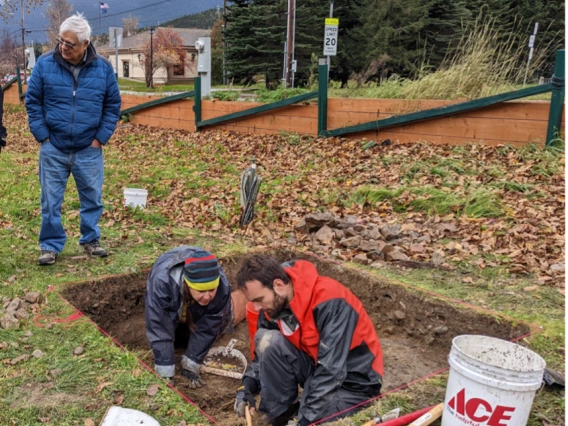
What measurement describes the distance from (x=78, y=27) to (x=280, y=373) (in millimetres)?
3101

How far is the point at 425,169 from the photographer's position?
743 centimetres

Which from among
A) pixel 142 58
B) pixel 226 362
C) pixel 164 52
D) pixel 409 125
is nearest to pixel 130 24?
pixel 142 58

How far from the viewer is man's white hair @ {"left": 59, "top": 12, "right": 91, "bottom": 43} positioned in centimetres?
407

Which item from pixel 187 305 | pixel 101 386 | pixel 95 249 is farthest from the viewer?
pixel 95 249

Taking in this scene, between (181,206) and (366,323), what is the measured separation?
4.93 meters

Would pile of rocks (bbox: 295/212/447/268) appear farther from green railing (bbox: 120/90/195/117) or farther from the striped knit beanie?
green railing (bbox: 120/90/195/117)

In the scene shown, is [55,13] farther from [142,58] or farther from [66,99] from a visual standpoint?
[66,99]

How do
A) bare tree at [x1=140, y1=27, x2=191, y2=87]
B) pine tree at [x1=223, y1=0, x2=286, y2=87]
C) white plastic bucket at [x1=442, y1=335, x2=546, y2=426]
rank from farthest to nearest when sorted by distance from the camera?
bare tree at [x1=140, y1=27, x2=191, y2=87]
pine tree at [x1=223, y1=0, x2=286, y2=87]
white plastic bucket at [x1=442, y1=335, x2=546, y2=426]

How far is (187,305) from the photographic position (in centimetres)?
359

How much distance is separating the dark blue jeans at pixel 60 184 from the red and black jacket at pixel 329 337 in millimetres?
2669

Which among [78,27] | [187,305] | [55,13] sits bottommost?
[187,305]

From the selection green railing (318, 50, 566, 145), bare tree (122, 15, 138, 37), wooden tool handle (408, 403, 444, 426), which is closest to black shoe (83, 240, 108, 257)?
wooden tool handle (408, 403, 444, 426)

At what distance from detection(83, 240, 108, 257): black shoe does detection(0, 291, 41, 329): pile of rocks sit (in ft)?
3.36

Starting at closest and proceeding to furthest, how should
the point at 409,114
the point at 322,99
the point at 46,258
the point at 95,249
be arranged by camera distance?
the point at 46,258, the point at 95,249, the point at 409,114, the point at 322,99
